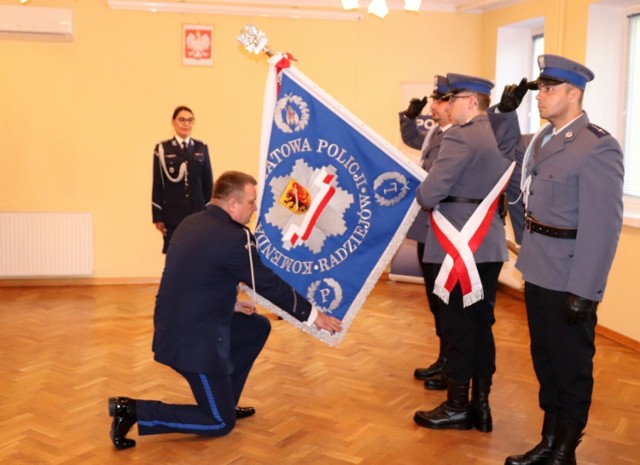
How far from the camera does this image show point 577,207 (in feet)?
10.3

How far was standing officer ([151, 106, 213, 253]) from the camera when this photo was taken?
19.8ft

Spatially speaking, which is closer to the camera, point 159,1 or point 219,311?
point 219,311

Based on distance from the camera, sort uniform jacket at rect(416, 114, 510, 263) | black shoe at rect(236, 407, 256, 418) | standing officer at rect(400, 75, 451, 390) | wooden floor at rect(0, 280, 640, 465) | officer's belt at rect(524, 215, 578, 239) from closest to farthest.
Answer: officer's belt at rect(524, 215, 578, 239) → wooden floor at rect(0, 280, 640, 465) → uniform jacket at rect(416, 114, 510, 263) → black shoe at rect(236, 407, 256, 418) → standing officer at rect(400, 75, 451, 390)

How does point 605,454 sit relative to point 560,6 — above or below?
below

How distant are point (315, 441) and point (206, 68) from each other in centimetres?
445

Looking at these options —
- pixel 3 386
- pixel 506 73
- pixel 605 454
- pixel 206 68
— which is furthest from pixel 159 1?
pixel 605 454

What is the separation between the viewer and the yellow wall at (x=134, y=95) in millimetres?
7133

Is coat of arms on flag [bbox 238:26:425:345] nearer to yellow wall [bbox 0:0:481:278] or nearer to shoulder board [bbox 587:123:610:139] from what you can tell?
shoulder board [bbox 587:123:610:139]

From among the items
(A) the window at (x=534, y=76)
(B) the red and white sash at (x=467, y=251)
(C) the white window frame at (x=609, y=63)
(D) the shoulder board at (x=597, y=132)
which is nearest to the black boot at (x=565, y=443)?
(B) the red and white sash at (x=467, y=251)

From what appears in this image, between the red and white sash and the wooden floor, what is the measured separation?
684 mm

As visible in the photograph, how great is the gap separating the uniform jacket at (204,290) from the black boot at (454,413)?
0.92 m

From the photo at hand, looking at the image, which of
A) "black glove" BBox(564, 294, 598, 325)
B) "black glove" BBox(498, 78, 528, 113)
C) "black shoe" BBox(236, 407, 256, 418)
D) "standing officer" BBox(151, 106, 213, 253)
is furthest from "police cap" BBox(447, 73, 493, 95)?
"standing officer" BBox(151, 106, 213, 253)

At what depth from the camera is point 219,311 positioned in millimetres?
3531

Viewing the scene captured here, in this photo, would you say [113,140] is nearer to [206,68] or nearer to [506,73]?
[206,68]
